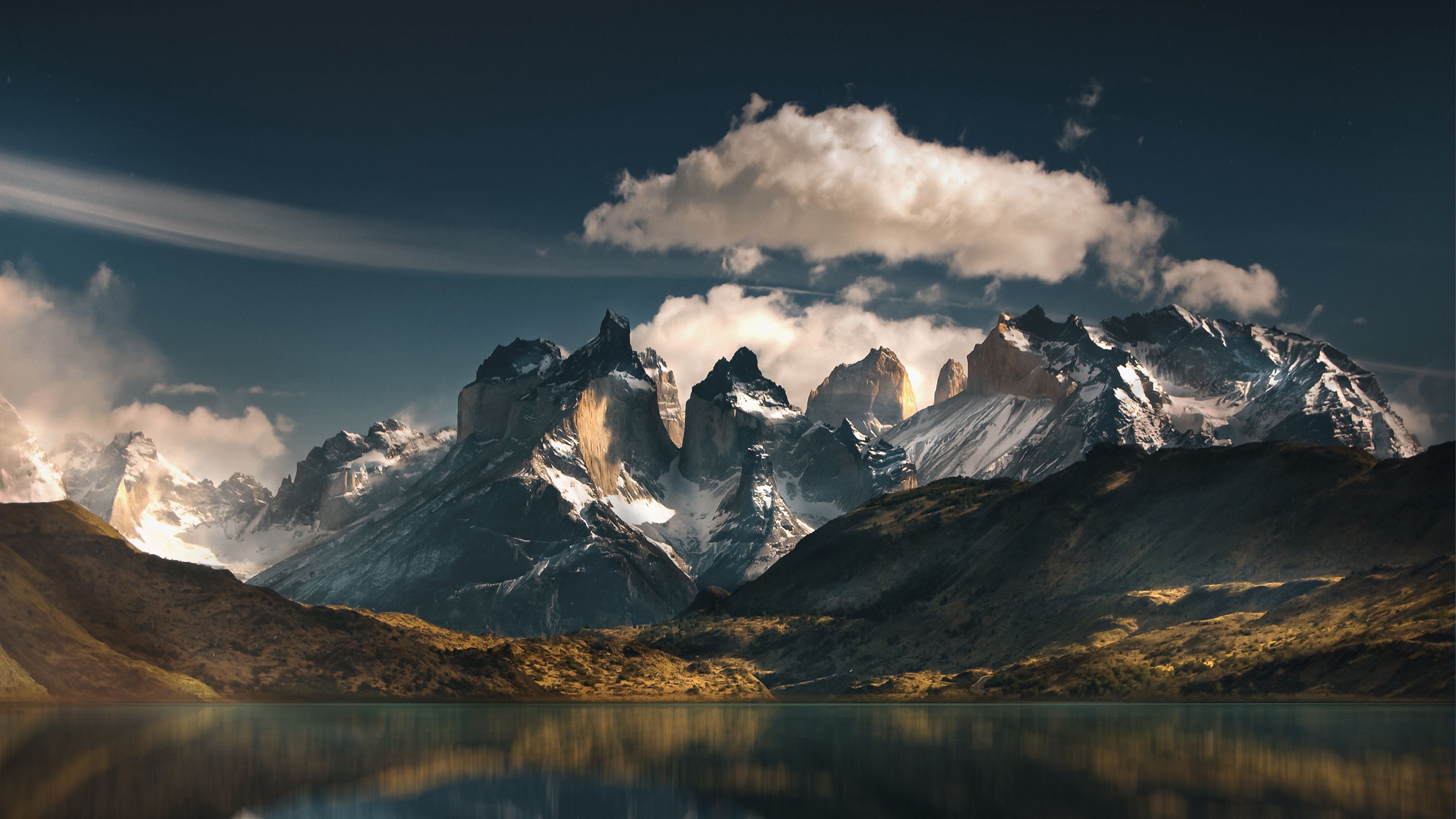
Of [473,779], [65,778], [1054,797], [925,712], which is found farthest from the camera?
[925,712]

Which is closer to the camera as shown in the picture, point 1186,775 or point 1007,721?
point 1186,775

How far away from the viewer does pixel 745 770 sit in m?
88.7

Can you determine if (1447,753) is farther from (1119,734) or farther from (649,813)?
(649,813)

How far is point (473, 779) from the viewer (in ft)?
277

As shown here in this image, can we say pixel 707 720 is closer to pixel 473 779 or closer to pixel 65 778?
pixel 473 779

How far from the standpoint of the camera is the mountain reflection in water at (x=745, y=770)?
67.1 meters

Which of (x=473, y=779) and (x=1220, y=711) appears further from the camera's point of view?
(x=1220, y=711)

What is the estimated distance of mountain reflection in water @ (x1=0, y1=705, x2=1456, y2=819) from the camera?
67125 mm

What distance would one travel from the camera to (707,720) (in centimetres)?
17900

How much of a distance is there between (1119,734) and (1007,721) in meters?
32.5

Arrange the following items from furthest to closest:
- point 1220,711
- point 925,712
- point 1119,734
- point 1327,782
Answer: point 925,712
point 1220,711
point 1119,734
point 1327,782

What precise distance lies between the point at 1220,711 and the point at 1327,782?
110 m

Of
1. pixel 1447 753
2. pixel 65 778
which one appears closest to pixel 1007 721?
pixel 1447 753

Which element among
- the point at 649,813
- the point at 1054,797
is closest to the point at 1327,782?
the point at 1054,797
